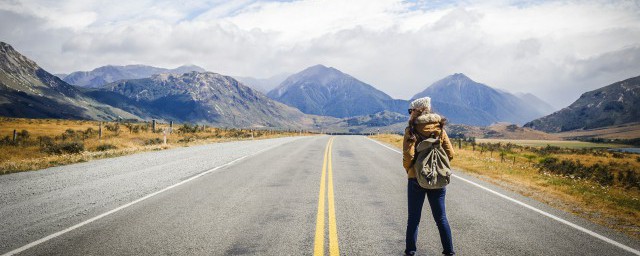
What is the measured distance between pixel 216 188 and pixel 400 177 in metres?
5.65

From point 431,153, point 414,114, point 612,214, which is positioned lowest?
point 612,214

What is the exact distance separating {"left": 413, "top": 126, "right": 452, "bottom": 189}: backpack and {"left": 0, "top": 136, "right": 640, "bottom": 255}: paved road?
1.05 meters

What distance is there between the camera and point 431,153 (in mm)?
4668

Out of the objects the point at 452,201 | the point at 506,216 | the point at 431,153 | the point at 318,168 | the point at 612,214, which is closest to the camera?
the point at 431,153

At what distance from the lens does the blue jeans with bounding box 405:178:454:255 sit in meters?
4.65

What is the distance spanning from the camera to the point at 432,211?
4738 millimetres

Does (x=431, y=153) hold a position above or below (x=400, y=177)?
above

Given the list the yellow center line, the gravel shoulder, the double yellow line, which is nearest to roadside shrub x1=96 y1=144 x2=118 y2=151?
the gravel shoulder

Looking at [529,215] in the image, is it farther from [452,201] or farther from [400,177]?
[400,177]

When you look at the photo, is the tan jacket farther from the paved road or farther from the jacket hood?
the paved road

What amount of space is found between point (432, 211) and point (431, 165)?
63 cm

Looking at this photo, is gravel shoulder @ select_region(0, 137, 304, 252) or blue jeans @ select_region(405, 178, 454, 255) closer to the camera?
blue jeans @ select_region(405, 178, 454, 255)

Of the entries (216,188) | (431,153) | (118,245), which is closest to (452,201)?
(431,153)

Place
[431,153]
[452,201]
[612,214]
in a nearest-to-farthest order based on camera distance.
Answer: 1. [431,153]
2. [612,214]
3. [452,201]
